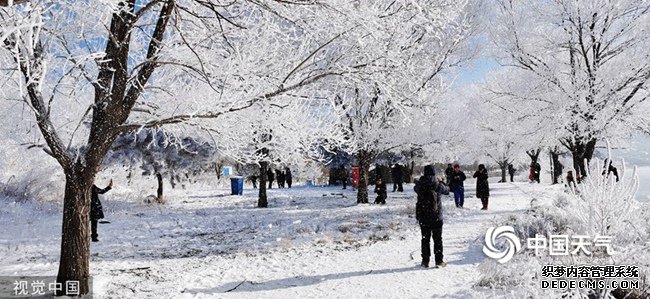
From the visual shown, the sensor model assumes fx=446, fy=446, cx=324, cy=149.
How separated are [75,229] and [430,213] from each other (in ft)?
15.7

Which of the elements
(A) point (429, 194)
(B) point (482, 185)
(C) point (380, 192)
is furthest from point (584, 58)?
(A) point (429, 194)

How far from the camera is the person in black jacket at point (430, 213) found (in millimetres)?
6633

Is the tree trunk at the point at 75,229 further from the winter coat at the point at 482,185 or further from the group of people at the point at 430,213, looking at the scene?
the winter coat at the point at 482,185

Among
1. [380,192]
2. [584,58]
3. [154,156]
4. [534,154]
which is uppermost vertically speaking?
[584,58]

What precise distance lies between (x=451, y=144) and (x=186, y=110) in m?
14.4

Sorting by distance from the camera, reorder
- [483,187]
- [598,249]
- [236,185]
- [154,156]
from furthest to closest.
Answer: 1. [236,185]
2. [154,156]
3. [483,187]
4. [598,249]

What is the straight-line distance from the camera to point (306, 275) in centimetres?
655

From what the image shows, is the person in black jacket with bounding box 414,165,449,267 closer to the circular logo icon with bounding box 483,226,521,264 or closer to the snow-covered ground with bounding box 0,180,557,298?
the snow-covered ground with bounding box 0,180,557,298

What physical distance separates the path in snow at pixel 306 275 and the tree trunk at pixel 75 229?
393 millimetres

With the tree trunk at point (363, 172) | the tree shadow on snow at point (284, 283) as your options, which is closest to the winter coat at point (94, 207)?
the tree shadow on snow at point (284, 283)

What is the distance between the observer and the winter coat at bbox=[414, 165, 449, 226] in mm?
6645

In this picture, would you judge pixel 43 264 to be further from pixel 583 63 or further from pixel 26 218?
pixel 583 63

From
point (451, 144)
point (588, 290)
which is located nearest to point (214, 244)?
point (588, 290)

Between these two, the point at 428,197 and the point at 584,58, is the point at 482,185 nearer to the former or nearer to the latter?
the point at 584,58
